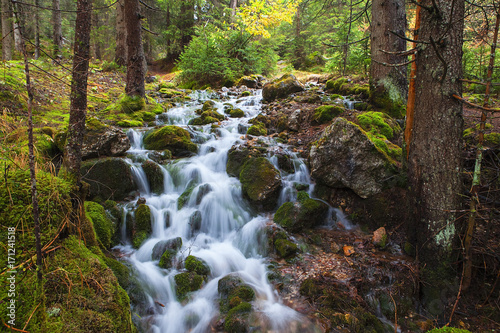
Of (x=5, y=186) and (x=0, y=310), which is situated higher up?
(x=5, y=186)

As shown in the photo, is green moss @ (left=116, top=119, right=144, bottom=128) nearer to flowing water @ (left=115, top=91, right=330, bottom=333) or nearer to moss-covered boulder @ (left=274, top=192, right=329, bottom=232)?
flowing water @ (left=115, top=91, right=330, bottom=333)

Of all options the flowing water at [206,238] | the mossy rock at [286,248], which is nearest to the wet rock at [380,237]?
the mossy rock at [286,248]

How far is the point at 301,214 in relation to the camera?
5.62 m

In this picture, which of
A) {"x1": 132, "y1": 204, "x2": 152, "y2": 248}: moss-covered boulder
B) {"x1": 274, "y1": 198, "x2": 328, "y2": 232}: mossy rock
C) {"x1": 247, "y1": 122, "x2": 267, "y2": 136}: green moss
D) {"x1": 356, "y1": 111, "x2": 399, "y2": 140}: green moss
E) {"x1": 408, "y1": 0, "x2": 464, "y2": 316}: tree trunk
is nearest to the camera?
{"x1": 408, "y1": 0, "x2": 464, "y2": 316}: tree trunk

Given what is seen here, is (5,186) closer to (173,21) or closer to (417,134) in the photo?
(417,134)

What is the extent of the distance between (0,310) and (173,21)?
80.5ft

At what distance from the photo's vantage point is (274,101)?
12.4 m

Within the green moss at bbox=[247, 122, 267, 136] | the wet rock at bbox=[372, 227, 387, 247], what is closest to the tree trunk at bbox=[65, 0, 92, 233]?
the wet rock at bbox=[372, 227, 387, 247]

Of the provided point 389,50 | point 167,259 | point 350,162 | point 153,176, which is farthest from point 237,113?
point 167,259

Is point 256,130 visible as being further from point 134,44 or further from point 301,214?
point 134,44

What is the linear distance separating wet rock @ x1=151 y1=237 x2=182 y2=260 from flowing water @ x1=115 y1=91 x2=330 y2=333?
4.3 inches

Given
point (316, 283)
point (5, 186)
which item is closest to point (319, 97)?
point (316, 283)

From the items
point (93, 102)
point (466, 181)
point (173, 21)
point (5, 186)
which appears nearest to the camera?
point (5, 186)

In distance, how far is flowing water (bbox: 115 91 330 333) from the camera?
383cm
